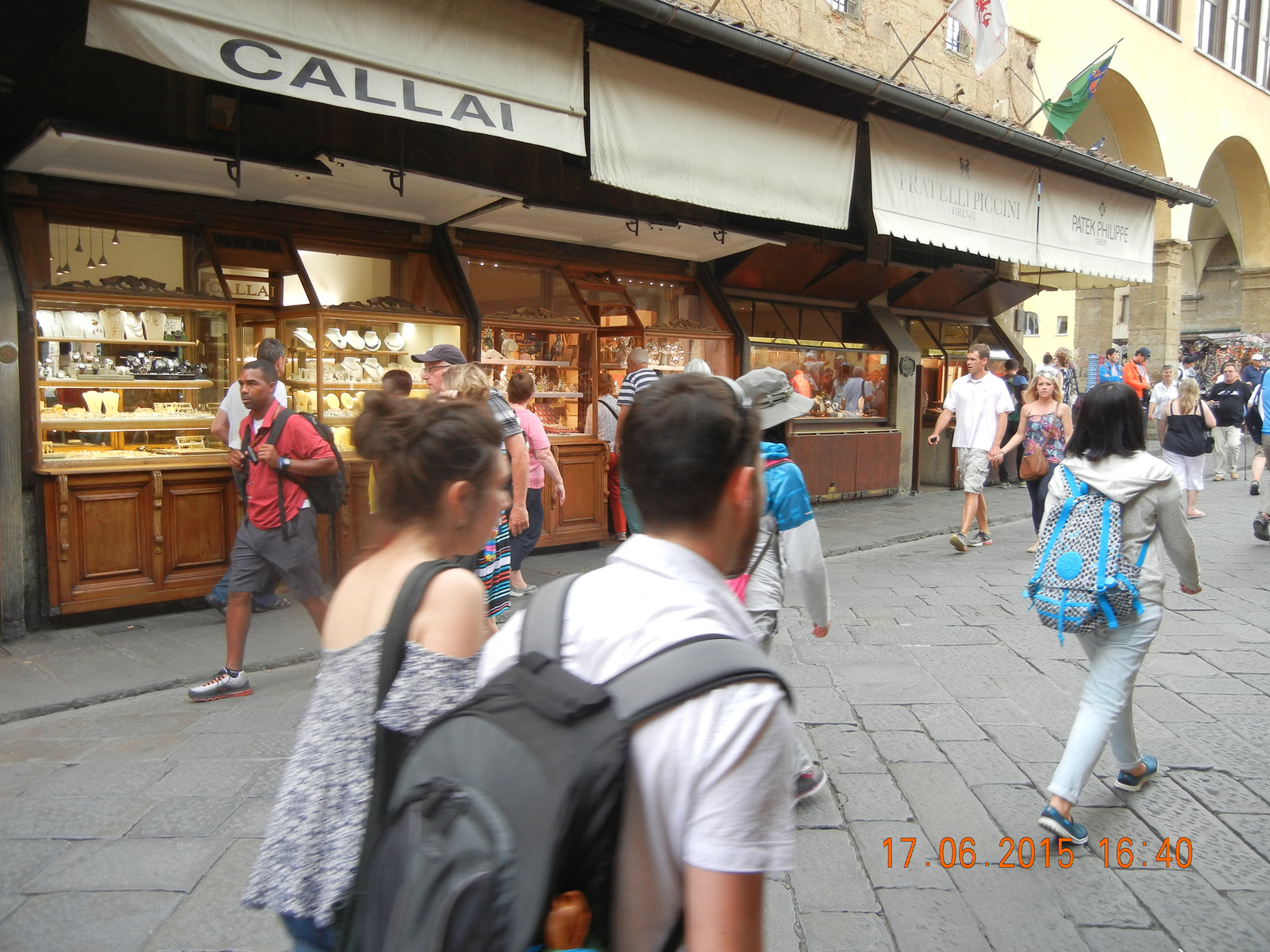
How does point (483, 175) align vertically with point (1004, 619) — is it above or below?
above

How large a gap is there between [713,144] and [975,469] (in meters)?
3.89

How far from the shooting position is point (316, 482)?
481 cm

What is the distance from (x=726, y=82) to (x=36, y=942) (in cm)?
706

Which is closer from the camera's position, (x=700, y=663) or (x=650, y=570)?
(x=700, y=663)

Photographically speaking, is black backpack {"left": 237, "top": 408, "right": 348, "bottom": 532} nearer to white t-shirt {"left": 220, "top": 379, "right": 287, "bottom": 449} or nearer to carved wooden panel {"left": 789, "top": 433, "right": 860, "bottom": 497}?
white t-shirt {"left": 220, "top": 379, "right": 287, "bottom": 449}

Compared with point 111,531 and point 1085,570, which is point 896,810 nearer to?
point 1085,570

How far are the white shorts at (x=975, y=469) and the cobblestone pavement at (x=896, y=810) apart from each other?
9.87ft

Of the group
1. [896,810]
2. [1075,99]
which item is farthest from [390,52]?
[1075,99]

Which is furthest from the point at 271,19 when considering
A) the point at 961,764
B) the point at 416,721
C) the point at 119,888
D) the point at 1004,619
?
the point at 1004,619

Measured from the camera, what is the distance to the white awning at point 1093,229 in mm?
10898

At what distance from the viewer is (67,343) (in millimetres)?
6152

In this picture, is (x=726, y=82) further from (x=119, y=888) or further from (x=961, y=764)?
(x=119, y=888)
